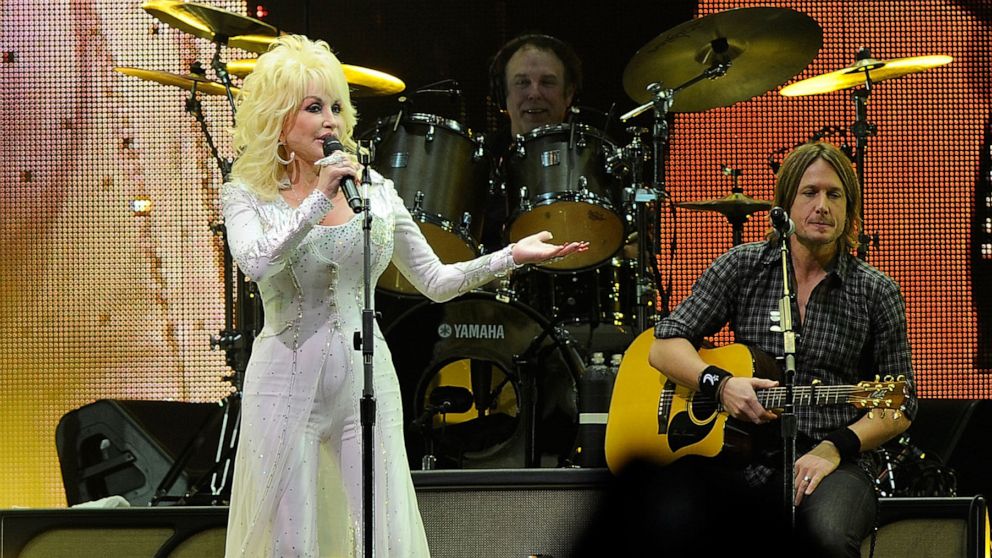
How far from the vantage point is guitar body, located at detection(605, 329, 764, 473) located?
4219 millimetres

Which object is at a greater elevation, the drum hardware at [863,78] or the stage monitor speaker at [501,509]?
the drum hardware at [863,78]

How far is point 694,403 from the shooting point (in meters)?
4.39

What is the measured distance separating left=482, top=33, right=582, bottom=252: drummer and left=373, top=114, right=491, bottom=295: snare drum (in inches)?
17.4

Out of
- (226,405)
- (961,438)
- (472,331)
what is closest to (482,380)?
(472,331)

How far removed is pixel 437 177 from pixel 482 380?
40.9 inches

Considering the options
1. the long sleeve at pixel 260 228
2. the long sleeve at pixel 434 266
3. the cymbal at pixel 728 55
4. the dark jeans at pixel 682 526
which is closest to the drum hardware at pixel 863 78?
the cymbal at pixel 728 55

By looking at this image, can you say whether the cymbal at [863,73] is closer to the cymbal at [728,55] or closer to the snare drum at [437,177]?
the cymbal at [728,55]

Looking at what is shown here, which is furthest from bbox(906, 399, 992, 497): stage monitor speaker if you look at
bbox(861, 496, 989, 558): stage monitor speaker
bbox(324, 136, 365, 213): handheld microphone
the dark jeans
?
the dark jeans

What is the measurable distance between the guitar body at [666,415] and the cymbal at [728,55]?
1.79 metres

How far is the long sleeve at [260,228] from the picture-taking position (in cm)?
327

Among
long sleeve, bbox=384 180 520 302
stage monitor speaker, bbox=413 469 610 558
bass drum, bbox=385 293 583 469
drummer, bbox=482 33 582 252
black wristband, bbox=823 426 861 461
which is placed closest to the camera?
long sleeve, bbox=384 180 520 302

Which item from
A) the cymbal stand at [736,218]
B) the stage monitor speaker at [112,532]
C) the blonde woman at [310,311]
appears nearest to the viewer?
the blonde woman at [310,311]

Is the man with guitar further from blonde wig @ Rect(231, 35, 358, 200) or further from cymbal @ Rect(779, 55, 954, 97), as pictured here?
cymbal @ Rect(779, 55, 954, 97)

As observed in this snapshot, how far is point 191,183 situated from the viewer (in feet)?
24.0
